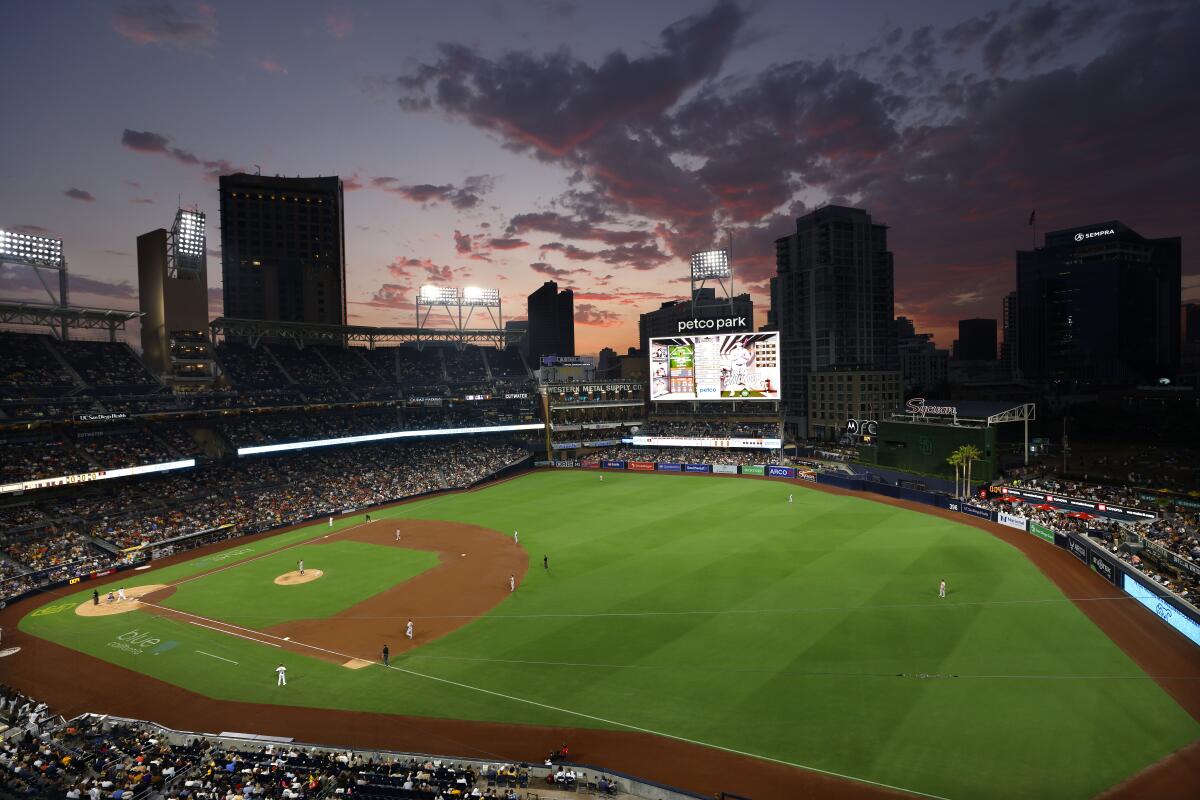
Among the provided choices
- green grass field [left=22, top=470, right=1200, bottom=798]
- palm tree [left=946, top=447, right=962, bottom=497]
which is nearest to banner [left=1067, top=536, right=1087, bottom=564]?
green grass field [left=22, top=470, right=1200, bottom=798]

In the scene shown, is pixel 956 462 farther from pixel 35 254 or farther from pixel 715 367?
pixel 35 254

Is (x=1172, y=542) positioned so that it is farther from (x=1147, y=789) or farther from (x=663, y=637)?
(x=663, y=637)

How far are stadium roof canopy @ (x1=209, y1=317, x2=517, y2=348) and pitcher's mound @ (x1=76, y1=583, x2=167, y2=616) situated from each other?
113ft

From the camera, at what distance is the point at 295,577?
36781 millimetres

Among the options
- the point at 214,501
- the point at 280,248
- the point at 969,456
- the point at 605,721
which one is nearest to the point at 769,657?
the point at 605,721

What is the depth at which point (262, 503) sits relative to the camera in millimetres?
51781

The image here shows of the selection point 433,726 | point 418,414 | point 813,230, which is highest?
point 813,230

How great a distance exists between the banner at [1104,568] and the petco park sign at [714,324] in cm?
4329

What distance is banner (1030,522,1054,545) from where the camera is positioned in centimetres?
3925

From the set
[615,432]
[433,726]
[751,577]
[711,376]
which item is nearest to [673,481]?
[711,376]

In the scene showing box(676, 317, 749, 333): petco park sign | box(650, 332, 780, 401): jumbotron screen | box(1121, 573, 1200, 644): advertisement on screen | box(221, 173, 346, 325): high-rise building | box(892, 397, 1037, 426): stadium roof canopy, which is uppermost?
box(221, 173, 346, 325): high-rise building

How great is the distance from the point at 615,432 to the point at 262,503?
45671mm

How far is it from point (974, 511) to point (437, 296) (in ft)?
206

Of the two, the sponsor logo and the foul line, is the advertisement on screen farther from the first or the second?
the sponsor logo
